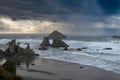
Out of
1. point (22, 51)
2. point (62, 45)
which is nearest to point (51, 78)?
point (22, 51)

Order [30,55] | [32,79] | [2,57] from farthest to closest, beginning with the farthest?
[30,55], [2,57], [32,79]

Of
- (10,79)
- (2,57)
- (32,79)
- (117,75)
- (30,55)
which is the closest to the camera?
(10,79)

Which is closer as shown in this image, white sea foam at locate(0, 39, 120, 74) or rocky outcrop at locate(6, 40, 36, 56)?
white sea foam at locate(0, 39, 120, 74)

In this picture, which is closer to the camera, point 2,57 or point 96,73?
point 96,73

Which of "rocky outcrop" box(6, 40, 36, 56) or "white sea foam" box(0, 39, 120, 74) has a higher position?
"rocky outcrop" box(6, 40, 36, 56)

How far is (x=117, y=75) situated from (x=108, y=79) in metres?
2.55

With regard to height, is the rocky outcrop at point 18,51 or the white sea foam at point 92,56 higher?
the rocky outcrop at point 18,51

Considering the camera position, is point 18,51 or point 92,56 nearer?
point 92,56

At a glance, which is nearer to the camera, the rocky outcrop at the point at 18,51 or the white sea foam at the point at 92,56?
the white sea foam at the point at 92,56

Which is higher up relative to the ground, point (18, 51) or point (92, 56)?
point (18, 51)

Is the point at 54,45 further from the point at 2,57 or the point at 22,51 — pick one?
the point at 2,57

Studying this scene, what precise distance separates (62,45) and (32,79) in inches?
2250

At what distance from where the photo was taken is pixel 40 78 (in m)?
25.1

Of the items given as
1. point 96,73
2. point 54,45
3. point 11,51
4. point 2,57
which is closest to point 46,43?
point 54,45
